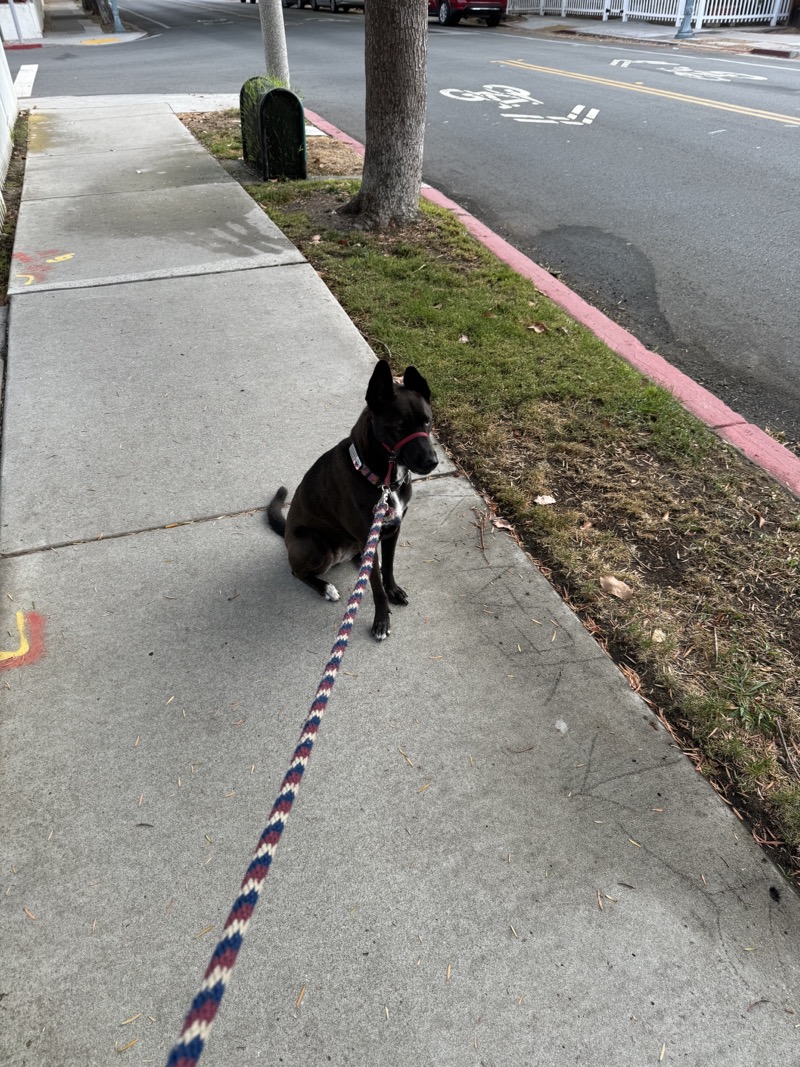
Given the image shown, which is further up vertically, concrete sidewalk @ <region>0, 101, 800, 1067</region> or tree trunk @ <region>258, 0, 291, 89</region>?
tree trunk @ <region>258, 0, 291, 89</region>

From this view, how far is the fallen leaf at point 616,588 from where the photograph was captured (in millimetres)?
3182

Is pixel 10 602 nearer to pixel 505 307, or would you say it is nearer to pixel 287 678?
pixel 287 678

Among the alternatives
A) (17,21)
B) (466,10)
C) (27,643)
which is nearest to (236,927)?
(27,643)

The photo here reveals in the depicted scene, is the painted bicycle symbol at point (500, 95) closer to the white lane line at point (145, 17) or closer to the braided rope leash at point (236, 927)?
the braided rope leash at point (236, 927)

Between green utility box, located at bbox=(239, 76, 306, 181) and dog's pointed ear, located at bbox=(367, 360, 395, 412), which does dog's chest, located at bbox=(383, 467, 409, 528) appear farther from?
green utility box, located at bbox=(239, 76, 306, 181)

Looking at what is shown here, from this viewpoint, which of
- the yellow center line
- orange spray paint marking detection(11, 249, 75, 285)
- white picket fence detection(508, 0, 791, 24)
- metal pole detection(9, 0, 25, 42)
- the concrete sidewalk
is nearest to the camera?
the concrete sidewalk

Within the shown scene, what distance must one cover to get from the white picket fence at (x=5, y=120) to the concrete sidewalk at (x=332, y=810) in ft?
19.3

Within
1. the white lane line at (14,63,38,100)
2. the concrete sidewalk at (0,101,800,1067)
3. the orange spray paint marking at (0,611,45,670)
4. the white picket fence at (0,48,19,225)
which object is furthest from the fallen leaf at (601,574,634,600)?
the white lane line at (14,63,38,100)

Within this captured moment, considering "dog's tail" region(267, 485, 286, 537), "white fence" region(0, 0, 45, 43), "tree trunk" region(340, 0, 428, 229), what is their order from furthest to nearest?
1. "white fence" region(0, 0, 45, 43)
2. "tree trunk" region(340, 0, 428, 229)
3. "dog's tail" region(267, 485, 286, 537)

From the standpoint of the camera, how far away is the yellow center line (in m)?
11.5

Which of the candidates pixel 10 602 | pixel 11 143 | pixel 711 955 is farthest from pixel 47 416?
pixel 11 143

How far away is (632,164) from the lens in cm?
925

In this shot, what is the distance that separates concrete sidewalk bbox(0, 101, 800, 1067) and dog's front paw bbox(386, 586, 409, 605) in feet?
0.26

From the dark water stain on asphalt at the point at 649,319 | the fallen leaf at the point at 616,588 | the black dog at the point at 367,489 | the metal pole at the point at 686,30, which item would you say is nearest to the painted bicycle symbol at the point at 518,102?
the dark water stain on asphalt at the point at 649,319
